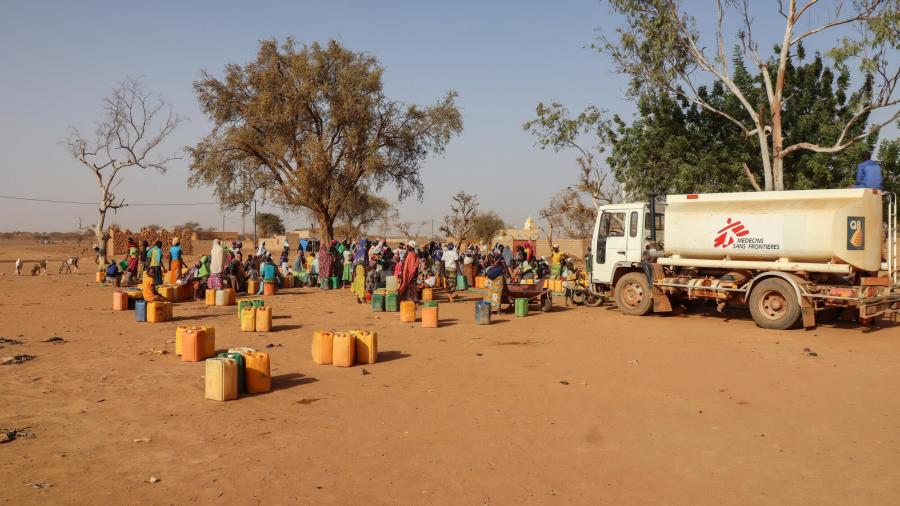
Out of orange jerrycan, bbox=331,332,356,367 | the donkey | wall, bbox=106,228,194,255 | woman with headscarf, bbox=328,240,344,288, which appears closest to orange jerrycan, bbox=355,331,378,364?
orange jerrycan, bbox=331,332,356,367

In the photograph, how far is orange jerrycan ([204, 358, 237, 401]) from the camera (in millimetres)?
7348

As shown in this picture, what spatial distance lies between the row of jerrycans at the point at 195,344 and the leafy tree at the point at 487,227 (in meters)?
48.5

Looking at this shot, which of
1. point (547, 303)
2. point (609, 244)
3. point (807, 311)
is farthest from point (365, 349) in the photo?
point (807, 311)

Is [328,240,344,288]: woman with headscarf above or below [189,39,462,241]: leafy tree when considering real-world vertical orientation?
below

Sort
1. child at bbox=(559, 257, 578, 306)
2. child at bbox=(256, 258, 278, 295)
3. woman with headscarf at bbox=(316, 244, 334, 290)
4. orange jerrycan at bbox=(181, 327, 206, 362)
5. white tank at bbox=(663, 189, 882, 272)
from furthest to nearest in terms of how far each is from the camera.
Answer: woman with headscarf at bbox=(316, 244, 334, 290)
child at bbox=(256, 258, 278, 295)
child at bbox=(559, 257, 578, 306)
white tank at bbox=(663, 189, 882, 272)
orange jerrycan at bbox=(181, 327, 206, 362)

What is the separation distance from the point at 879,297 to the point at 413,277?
31.9ft

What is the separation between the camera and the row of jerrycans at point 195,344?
943 cm

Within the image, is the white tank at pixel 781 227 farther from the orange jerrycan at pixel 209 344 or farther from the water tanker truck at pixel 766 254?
the orange jerrycan at pixel 209 344

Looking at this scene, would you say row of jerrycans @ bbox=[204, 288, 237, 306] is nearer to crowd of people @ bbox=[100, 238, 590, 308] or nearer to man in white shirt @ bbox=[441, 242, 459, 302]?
crowd of people @ bbox=[100, 238, 590, 308]

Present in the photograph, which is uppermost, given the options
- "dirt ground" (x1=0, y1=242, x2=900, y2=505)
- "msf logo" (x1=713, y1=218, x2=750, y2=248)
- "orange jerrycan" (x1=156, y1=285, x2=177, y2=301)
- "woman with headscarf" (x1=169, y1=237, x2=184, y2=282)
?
"msf logo" (x1=713, y1=218, x2=750, y2=248)

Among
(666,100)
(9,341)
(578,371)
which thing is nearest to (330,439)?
(578,371)

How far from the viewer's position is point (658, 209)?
50.4 feet

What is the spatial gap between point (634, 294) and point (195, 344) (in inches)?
386

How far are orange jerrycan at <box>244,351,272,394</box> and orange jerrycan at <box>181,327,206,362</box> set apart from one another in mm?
2015
